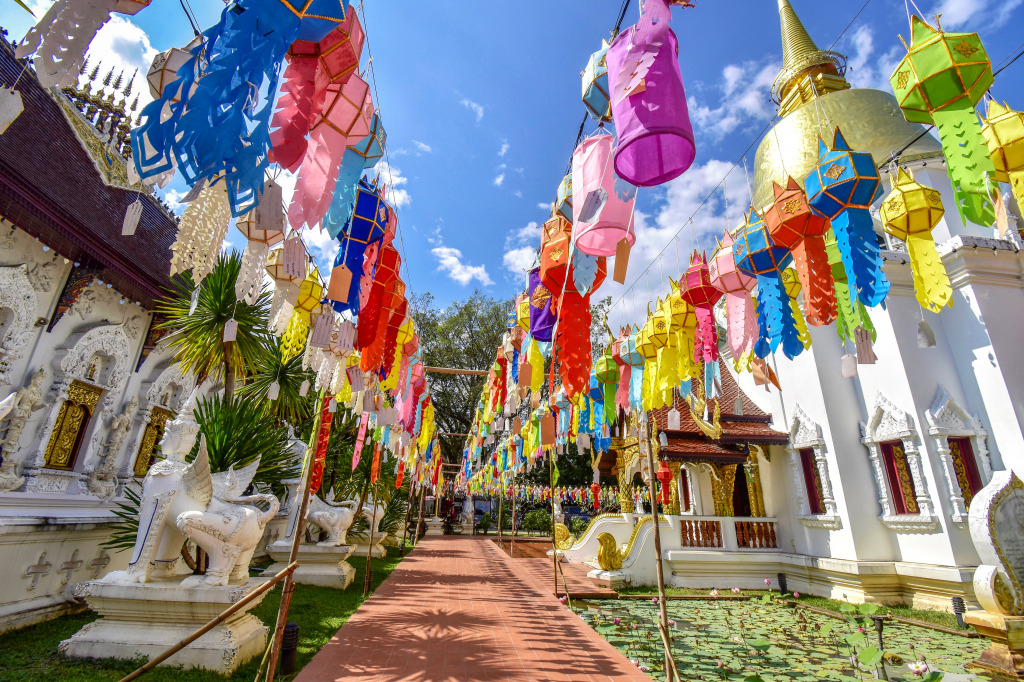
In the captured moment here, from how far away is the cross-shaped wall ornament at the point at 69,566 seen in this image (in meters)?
5.51

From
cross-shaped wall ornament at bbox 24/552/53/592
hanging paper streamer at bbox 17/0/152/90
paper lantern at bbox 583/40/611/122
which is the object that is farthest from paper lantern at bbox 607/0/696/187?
cross-shaped wall ornament at bbox 24/552/53/592

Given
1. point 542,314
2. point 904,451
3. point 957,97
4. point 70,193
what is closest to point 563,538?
point 904,451

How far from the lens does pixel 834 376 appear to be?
9633 mm

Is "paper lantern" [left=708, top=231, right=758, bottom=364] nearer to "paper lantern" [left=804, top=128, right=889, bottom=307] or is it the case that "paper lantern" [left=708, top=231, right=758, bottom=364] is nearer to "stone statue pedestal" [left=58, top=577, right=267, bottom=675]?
"paper lantern" [left=804, top=128, right=889, bottom=307]

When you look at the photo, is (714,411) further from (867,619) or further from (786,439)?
(867,619)

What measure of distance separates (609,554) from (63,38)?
10.9 m

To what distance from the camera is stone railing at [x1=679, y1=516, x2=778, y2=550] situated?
1017cm

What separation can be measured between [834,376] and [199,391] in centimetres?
1358

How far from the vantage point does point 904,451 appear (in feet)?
27.8

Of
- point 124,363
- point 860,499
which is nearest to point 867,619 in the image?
point 860,499

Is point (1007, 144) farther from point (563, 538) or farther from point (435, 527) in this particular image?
point (435, 527)

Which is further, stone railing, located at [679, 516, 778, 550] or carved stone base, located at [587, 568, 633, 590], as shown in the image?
stone railing, located at [679, 516, 778, 550]

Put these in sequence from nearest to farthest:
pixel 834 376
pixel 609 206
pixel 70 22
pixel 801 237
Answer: pixel 70 22, pixel 609 206, pixel 801 237, pixel 834 376

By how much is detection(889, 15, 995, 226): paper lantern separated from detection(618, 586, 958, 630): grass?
7.05 meters
